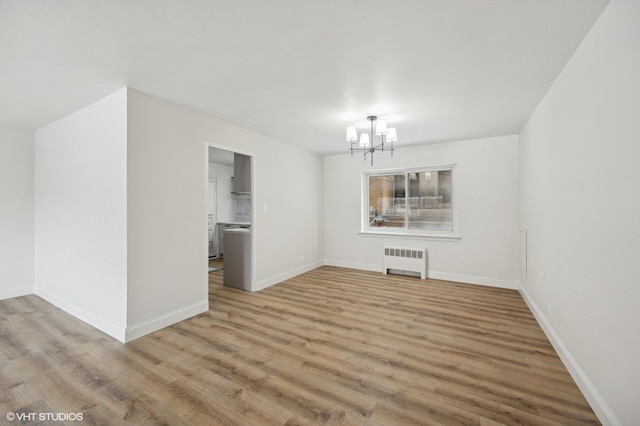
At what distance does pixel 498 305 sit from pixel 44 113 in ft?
21.3

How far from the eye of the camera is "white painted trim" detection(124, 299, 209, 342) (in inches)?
108

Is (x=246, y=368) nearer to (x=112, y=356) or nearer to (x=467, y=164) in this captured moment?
(x=112, y=356)

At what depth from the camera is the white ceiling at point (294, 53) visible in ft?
5.40

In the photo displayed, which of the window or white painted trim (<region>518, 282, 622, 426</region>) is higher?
the window

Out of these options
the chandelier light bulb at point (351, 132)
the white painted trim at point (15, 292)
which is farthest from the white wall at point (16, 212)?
the chandelier light bulb at point (351, 132)

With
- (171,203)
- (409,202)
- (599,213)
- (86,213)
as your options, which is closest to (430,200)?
(409,202)

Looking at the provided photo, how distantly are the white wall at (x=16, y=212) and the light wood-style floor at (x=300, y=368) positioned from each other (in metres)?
0.65

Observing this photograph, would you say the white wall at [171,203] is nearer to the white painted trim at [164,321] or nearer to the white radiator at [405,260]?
the white painted trim at [164,321]

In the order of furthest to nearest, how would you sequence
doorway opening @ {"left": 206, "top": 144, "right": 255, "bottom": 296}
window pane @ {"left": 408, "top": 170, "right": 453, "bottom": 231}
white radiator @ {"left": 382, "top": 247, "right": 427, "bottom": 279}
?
1. window pane @ {"left": 408, "top": 170, "right": 453, "bottom": 231}
2. white radiator @ {"left": 382, "top": 247, "right": 427, "bottom": 279}
3. doorway opening @ {"left": 206, "top": 144, "right": 255, "bottom": 296}

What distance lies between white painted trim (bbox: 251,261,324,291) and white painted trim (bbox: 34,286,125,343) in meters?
1.86

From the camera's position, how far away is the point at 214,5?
160 centimetres

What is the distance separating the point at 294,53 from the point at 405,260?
166 inches

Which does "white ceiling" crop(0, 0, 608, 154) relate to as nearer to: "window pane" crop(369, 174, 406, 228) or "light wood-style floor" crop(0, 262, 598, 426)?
"window pane" crop(369, 174, 406, 228)

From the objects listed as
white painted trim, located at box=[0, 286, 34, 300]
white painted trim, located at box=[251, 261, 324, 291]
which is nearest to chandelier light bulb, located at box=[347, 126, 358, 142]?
white painted trim, located at box=[251, 261, 324, 291]
